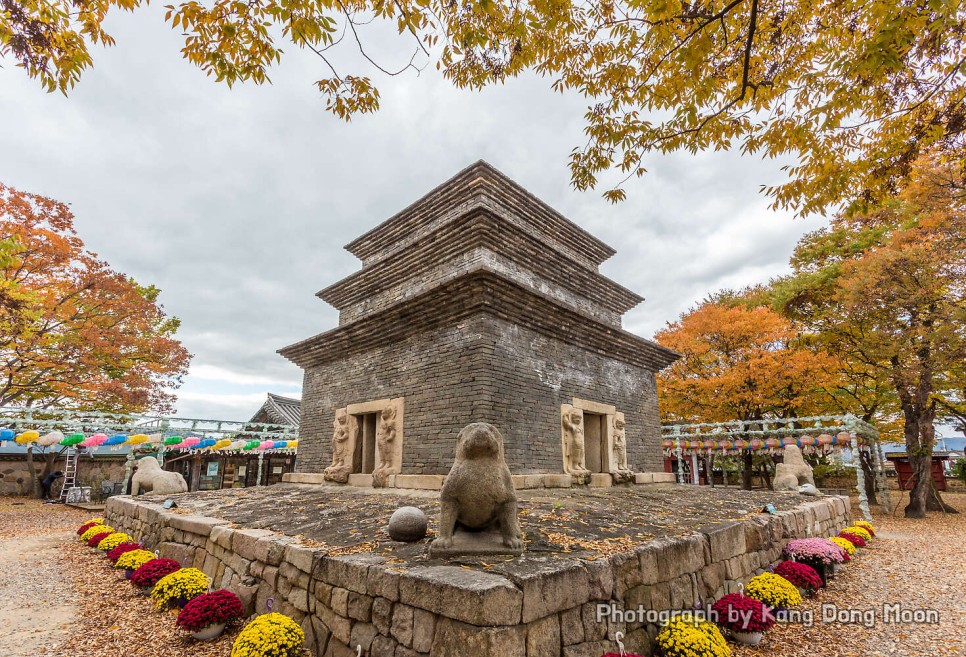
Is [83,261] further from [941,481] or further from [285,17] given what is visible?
[941,481]

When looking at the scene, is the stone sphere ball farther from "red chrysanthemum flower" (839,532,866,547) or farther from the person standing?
the person standing

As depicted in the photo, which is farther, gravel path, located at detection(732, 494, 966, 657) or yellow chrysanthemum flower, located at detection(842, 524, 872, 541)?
yellow chrysanthemum flower, located at detection(842, 524, 872, 541)

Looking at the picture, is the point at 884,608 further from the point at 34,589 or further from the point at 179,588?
the point at 34,589

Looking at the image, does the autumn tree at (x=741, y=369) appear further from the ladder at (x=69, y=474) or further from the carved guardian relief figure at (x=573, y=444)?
the ladder at (x=69, y=474)

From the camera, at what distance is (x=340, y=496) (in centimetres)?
892

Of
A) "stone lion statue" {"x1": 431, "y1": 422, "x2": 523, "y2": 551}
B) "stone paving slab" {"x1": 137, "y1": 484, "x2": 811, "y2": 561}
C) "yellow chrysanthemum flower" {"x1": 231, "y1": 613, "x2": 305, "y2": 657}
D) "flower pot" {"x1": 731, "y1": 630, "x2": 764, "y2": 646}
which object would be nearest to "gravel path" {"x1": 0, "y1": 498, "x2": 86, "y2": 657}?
"stone paving slab" {"x1": 137, "y1": 484, "x2": 811, "y2": 561}

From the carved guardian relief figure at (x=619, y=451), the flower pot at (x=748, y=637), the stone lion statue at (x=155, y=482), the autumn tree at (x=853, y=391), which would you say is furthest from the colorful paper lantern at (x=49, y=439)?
the autumn tree at (x=853, y=391)

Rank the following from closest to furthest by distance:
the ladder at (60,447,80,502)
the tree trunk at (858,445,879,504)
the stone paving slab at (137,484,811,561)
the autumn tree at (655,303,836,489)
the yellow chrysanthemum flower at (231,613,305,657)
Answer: the yellow chrysanthemum flower at (231,613,305,657) → the stone paving slab at (137,484,811,561) → the autumn tree at (655,303,836,489) → the tree trunk at (858,445,879,504) → the ladder at (60,447,80,502)

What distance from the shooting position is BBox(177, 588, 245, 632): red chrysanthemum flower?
4.79 metres

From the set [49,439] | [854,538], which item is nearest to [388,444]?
[854,538]

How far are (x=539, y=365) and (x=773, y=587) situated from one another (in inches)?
210

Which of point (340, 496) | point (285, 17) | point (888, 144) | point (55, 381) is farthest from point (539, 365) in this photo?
point (55, 381)

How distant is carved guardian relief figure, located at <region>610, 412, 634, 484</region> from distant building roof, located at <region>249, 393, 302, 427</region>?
72.6ft

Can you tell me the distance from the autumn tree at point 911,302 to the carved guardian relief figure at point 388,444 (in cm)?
1407
